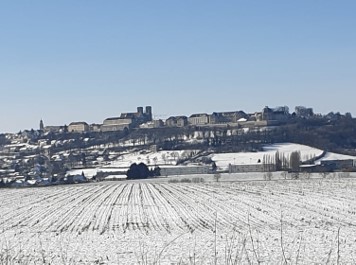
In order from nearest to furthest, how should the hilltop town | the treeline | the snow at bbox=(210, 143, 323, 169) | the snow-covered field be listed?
the snow-covered field → the treeline → the snow at bbox=(210, 143, 323, 169) → the hilltop town

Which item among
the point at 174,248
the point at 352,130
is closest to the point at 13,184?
the point at 174,248

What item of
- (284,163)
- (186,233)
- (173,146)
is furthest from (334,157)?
(186,233)

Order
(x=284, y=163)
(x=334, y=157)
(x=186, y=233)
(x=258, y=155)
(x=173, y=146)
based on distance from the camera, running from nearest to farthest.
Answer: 1. (x=186, y=233)
2. (x=284, y=163)
3. (x=334, y=157)
4. (x=258, y=155)
5. (x=173, y=146)

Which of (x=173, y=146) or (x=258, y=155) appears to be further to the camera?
(x=173, y=146)

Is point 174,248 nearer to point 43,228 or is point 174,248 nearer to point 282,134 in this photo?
point 43,228

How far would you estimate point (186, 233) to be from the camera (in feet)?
69.5

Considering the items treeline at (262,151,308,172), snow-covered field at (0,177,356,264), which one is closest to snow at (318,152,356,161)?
treeline at (262,151,308,172)

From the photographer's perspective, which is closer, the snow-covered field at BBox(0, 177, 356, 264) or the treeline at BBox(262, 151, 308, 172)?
the snow-covered field at BBox(0, 177, 356, 264)

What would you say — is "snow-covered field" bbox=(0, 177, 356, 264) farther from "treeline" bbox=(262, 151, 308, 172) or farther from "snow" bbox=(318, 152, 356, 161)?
"snow" bbox=(318, 152, 356, 161)

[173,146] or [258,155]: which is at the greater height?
[173,146]

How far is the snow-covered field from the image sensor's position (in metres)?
14.7

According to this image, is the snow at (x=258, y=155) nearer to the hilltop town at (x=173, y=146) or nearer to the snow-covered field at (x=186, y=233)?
the hilltop town at (x=173, y=146)

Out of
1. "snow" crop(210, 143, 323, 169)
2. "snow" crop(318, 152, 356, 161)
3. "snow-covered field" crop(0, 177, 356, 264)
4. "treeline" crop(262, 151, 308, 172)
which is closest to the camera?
"snow-covered field" crop(0, 177, 356, 264)

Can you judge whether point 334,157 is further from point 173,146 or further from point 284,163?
point 173,146
